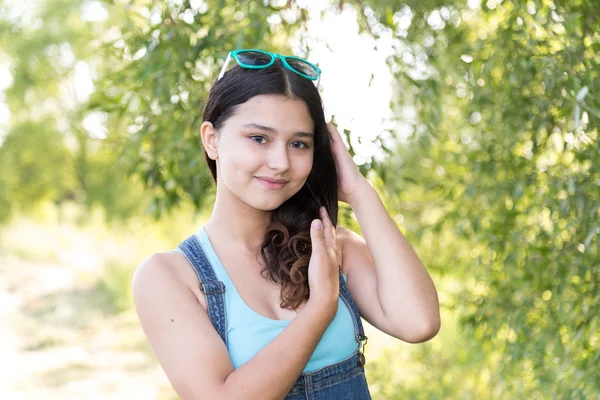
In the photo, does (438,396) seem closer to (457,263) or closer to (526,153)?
(457,263)

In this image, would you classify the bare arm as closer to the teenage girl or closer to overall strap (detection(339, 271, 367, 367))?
the teenage girl

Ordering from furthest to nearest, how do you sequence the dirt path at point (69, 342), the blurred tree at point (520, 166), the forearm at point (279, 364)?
the dirt path at point (69, 342)
the blurred tree at point (520, 166)
the forearm at point (279, 364)

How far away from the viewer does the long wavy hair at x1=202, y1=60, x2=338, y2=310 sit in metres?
1.70

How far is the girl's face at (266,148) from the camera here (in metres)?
1.66

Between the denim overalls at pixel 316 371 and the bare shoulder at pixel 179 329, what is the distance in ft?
0.12

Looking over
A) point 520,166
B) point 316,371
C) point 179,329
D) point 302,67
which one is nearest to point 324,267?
point 316,371

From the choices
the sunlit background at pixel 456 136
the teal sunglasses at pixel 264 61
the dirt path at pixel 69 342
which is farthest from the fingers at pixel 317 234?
the dirt path at pixel 69 342

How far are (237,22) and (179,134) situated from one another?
1.49 ft

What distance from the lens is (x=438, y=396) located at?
407cm

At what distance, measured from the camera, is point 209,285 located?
1597 millimetres

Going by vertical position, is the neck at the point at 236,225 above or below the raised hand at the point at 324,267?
above

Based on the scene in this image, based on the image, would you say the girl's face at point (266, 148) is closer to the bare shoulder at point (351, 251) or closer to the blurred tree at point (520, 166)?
the bare shoulder at point (351, 251)

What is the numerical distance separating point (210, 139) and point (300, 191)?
284 millimetres

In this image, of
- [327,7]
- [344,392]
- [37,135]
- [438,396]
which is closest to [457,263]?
[438,396]
